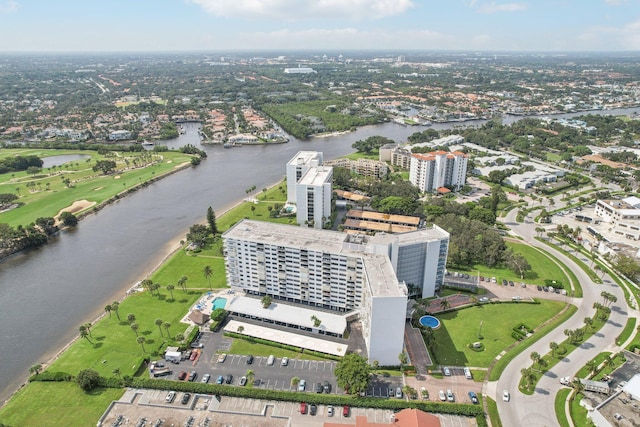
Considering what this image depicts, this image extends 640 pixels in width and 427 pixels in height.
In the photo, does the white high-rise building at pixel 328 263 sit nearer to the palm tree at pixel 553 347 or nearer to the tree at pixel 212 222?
the palm tree at pixel 553 347

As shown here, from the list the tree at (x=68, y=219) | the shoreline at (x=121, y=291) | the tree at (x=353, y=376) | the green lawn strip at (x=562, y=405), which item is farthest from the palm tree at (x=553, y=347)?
the tree at (x=68, y=219)

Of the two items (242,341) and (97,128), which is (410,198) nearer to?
(242,341)

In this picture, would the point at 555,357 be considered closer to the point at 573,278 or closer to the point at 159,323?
the point at 573,278

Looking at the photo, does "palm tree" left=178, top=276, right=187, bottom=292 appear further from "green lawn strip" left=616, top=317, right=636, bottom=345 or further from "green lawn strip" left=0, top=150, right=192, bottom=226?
"green lawn strip" left=616, top=317, right=636, bottom=345

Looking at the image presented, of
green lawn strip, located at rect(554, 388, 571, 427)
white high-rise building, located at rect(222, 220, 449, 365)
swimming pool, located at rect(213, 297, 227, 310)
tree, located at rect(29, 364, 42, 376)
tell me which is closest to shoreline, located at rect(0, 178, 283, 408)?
tree, located at rect(29, 364, 42, 376)

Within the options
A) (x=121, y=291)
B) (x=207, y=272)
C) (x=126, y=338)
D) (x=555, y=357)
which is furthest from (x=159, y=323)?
(x=555, y=357)
